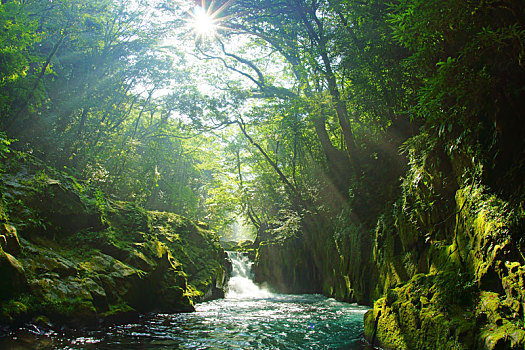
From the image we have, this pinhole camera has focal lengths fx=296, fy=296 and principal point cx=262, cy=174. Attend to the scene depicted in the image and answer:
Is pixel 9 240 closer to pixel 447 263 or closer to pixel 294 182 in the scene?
pixel 447 263

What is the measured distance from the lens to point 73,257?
23.8 feet

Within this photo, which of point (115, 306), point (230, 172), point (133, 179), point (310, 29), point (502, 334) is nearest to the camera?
point (502, 334)

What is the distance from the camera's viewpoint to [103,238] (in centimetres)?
866

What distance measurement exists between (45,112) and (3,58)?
4006 millimetres

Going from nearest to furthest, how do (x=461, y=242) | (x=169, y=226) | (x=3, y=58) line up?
(x=461, y=242)
(x=3, y=58)
(x=169, y=226)

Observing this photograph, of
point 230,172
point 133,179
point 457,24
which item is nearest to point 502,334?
point 457,24

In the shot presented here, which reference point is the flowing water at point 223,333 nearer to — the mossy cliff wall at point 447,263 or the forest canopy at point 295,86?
the mossy cliff wall at point 447,263

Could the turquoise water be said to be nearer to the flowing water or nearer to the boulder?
the flowing water

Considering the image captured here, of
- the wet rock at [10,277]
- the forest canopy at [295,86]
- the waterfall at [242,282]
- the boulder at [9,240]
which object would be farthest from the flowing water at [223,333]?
the waterfall at [242,282]

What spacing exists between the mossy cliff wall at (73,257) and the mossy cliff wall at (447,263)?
19.2 feet

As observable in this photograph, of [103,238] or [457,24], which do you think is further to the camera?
[103,238]

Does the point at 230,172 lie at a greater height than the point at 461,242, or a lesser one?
greater

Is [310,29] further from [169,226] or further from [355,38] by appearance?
[169,226]

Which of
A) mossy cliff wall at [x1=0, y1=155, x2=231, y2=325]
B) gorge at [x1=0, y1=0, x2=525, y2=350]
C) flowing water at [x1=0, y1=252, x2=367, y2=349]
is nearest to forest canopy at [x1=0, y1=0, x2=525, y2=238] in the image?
gorge at [x1=0, y1=0, x2=525, y2=350]
